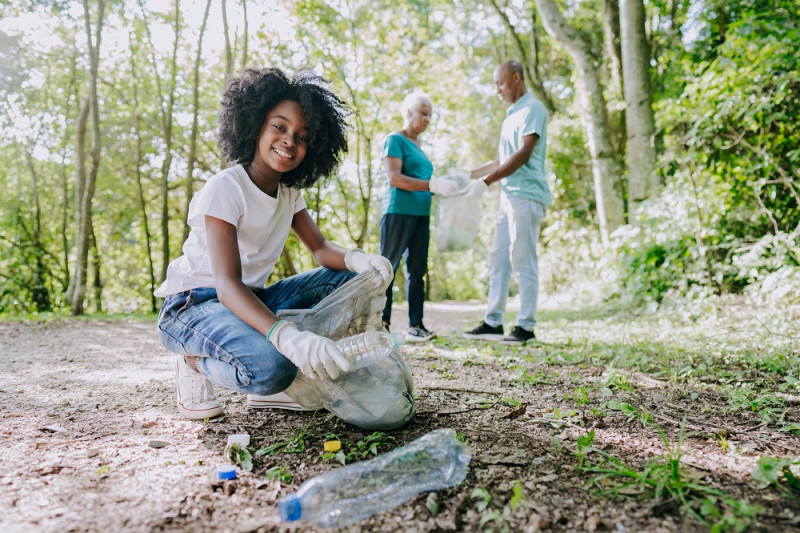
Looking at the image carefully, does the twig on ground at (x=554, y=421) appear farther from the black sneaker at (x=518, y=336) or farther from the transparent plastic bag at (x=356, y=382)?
the black sneaker at (x=518, y=336)

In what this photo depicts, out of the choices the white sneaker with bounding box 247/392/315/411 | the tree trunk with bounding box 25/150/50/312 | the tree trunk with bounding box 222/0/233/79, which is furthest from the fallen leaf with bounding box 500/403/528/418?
the tree trunk with bounding box 25/150/50/312

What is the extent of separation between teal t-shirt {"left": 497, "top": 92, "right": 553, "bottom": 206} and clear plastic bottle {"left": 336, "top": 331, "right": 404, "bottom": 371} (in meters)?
2.13

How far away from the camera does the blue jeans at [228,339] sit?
167 centimetres

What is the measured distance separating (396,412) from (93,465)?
0.97m

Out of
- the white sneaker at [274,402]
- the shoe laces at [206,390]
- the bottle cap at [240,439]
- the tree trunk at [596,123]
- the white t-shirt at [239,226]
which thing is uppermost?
the tree trunk at [596,123]

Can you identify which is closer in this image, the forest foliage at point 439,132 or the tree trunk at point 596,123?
the forest foliage at point 439,132

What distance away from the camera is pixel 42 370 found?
Answer: 9.83 feet

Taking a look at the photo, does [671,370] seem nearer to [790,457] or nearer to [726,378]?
[726,378]

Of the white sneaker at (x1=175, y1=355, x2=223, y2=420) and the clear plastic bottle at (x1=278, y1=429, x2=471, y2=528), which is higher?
the white sneaker at (x1=175, y1=355, x2=223, y2=420)

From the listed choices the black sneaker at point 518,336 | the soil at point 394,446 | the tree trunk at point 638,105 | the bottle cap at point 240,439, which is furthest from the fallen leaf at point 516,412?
the tree trunk at point 638,105

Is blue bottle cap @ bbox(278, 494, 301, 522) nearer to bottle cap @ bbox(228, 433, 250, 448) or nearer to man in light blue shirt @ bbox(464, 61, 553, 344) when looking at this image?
bottle cap @ bbox(228, 433, 250, 448)

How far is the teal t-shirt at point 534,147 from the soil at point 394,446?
1.38 meters

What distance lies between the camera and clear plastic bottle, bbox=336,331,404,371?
1702 mm

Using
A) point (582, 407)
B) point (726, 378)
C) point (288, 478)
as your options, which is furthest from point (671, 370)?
point (288, 478)
